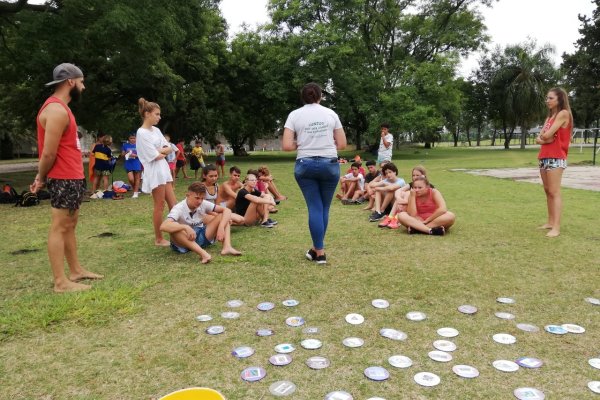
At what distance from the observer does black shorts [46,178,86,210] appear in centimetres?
402

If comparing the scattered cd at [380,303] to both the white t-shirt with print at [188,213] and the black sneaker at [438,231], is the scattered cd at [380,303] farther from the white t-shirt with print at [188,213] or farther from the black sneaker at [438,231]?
the black sneaker at [438,231]

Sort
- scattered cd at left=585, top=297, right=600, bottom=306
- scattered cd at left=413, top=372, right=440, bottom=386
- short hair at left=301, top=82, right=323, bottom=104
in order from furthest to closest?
1. short hair at left=301, top=82, right=323, bottom=104
2. scattered cd at left=585, top=297, right=600, bottom=306
3. scattered cd at left=413, top=372, right=440, bottom=386

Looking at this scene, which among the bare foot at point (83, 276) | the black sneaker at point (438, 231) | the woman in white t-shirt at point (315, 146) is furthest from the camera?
the black sneaker at point (438, 231)

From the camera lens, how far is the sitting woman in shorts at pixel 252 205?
7.12 m

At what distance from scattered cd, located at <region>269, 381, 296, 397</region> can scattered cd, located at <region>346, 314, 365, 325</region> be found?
36.5 inches

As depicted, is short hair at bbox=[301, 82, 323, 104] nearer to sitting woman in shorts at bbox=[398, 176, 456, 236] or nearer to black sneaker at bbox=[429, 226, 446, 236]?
sitting woman in shorts at bbox=[398, 176, 456, 236]

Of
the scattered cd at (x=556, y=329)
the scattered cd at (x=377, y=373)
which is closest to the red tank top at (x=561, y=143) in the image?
the scattered cd at (x=556, y=329)

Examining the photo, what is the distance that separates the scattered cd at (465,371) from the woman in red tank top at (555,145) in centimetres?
407

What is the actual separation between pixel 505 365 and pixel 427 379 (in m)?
0.53

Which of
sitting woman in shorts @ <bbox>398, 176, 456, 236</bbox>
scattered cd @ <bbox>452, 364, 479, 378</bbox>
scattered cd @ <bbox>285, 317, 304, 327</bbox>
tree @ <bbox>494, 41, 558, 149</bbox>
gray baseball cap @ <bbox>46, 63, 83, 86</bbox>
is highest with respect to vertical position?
tree @ <bbox>494, 41, 558, 149</bbox>

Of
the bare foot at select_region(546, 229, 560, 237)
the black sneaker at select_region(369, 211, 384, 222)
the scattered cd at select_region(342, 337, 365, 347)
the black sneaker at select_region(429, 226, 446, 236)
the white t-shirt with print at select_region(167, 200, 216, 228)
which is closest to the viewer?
the scattered cd at select_region(342, 337, 365, 347)

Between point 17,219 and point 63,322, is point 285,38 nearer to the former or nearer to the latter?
point 17,219

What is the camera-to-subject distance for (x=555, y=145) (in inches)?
237

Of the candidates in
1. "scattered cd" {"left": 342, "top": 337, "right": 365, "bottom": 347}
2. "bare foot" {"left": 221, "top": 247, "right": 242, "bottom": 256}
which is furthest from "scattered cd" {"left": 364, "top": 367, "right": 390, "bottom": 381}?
"bare foot" {"left": 221, "top": 247, "right": 242, "bottom": 256}
